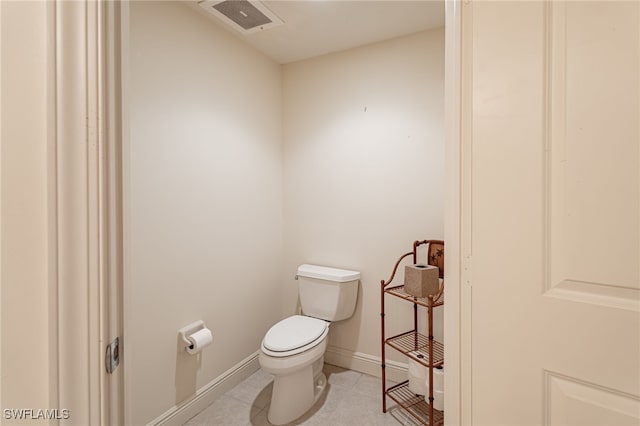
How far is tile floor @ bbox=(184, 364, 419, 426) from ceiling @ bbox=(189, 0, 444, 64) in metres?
2.29

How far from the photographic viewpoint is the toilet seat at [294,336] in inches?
63.9

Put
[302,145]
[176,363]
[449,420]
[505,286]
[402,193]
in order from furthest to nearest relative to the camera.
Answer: [302,145]
[402,193]
[176,363]
[449,420]
[505,286]

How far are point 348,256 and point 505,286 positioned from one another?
149 cm

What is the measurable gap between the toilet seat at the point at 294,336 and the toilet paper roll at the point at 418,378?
0.54 meters

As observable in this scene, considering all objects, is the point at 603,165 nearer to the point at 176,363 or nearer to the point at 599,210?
the point at 599,210

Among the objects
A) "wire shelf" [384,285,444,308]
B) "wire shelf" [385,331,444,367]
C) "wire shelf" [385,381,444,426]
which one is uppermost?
"wire shelf" [384,285,444,308]

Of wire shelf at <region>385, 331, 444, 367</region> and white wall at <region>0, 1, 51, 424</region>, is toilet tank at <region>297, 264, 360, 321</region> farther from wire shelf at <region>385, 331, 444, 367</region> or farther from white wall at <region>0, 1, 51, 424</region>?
white wall at <region>0, 1, 51, 424</region>

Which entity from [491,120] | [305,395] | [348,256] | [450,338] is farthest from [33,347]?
[348,256]

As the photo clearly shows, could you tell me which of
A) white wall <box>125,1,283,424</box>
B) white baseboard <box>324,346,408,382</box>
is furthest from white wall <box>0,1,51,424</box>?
white baseboard <box>324,346,408,382</box>

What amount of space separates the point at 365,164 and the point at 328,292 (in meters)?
0.93

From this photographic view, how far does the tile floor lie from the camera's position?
65.5 inches

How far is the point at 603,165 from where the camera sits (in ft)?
2.03

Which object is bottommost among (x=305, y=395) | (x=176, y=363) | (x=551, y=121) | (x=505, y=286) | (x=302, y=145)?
(x=305, y=395)

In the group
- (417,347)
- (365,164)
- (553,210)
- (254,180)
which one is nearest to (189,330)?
(254,180)
